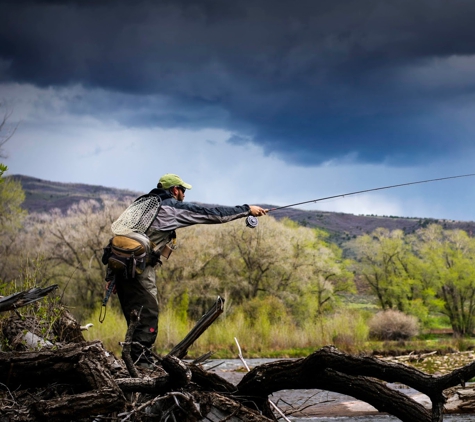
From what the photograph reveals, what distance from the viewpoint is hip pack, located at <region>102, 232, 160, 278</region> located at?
6.32 meters

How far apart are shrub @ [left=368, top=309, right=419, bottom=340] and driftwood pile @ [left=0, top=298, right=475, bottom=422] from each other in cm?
3558

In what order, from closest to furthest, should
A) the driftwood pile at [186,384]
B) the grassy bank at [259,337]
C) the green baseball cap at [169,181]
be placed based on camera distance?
the driftwood pile at [186,384], the green baseball cap at [169,181], the grassy bank at [259,337]

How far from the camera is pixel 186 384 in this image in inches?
176

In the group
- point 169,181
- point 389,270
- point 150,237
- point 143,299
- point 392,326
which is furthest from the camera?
point 389,270

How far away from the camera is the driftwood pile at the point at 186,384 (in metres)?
4.34

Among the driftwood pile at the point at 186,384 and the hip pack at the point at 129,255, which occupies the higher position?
the hip pack at the point at 129,255

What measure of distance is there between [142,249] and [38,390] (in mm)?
1894

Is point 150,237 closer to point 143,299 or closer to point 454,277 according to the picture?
point 143,299

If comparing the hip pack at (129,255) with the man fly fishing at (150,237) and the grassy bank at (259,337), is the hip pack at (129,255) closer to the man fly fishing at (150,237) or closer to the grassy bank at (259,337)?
the man fly fishing at (150,237)

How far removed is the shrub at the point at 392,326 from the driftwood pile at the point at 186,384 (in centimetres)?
3558

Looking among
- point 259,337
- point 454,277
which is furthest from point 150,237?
point 454,277

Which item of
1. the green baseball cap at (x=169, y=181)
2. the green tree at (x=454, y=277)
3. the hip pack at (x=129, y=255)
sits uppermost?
the green baseball cap at (x=169, y=181)

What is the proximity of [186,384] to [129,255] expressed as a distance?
82.6 inches

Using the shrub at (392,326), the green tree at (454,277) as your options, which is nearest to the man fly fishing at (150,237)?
the shrub at (392,326)
